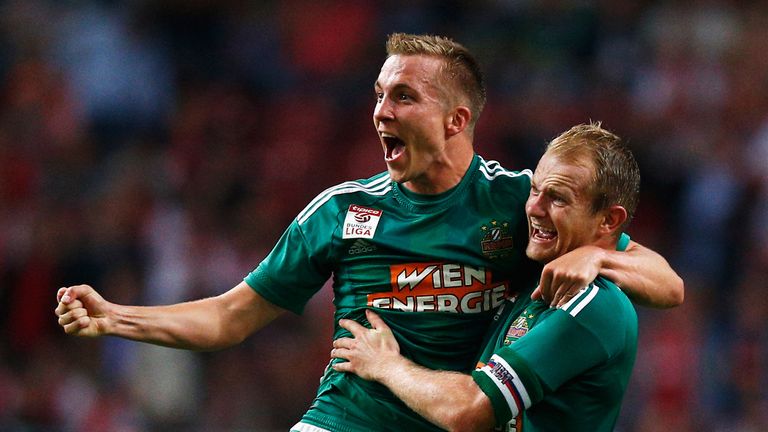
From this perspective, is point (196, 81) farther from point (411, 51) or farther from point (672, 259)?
point (411, 51)

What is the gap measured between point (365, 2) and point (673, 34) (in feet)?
9.64

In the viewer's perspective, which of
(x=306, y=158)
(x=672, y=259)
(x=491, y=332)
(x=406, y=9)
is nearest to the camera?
(x=491, y=332)

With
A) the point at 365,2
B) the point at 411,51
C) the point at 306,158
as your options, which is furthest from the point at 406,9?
the point at 411,51

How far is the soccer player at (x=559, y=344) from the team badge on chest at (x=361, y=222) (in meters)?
0.43

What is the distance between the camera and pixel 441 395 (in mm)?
3947

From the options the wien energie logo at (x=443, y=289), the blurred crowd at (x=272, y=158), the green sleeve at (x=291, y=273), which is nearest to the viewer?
the wien energie logo at (x=443, y=289)

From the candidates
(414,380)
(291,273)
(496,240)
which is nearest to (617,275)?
(496,240)

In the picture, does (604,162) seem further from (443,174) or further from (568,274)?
(443,174)

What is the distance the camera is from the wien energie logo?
4387mm

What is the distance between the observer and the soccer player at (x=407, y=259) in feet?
14.4

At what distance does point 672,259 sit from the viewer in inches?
380

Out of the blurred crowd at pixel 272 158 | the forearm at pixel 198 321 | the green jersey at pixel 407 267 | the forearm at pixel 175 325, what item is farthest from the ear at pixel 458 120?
the blurred crowd at pixel 272 158

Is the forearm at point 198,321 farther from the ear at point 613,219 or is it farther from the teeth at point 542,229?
the ear at point 613,219

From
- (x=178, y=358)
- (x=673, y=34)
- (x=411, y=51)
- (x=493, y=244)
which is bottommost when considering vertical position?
(x=178, y=358)
